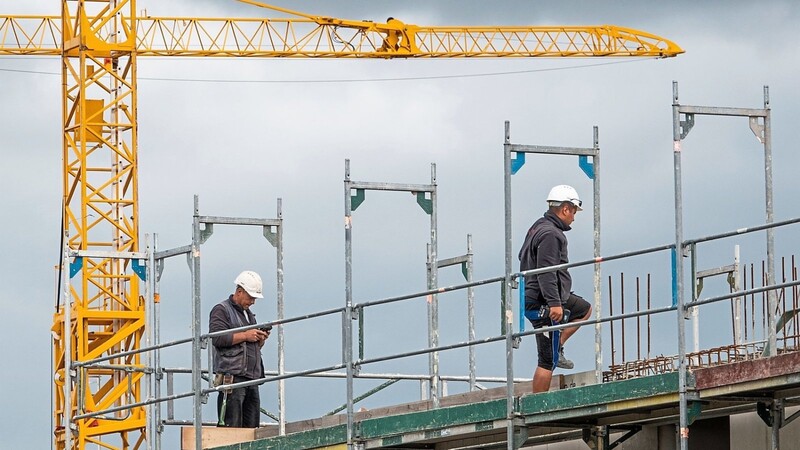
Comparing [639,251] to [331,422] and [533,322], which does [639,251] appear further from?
[331,422]

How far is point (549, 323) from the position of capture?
56.3 ft

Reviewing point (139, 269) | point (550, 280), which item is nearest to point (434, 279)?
point (550, 280)

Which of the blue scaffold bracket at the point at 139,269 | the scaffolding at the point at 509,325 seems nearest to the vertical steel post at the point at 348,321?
the scaffolding at the point at 509,325

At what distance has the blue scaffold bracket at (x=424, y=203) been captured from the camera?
21016 millimetres

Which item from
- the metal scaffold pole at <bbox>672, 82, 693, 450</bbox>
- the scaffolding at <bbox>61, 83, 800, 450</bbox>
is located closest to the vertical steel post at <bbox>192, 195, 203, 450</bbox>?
the scaffolding at <bbox>61, 83, 800, 450</bbox>

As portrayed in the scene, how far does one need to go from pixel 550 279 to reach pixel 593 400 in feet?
4.75

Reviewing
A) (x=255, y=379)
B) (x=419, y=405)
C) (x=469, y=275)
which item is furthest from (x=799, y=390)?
(x=469, y=275)

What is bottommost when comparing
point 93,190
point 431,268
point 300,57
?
point 431,268

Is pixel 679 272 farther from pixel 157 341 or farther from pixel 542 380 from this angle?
pixel 157 341

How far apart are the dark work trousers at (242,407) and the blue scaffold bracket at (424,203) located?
2730mm

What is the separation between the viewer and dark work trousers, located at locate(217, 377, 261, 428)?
21.6 m

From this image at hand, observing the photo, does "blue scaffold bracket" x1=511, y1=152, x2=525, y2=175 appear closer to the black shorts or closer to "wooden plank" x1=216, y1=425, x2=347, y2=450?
the black shorts

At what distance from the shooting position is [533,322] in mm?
17266

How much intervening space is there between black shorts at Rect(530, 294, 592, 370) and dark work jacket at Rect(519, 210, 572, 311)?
166mm
